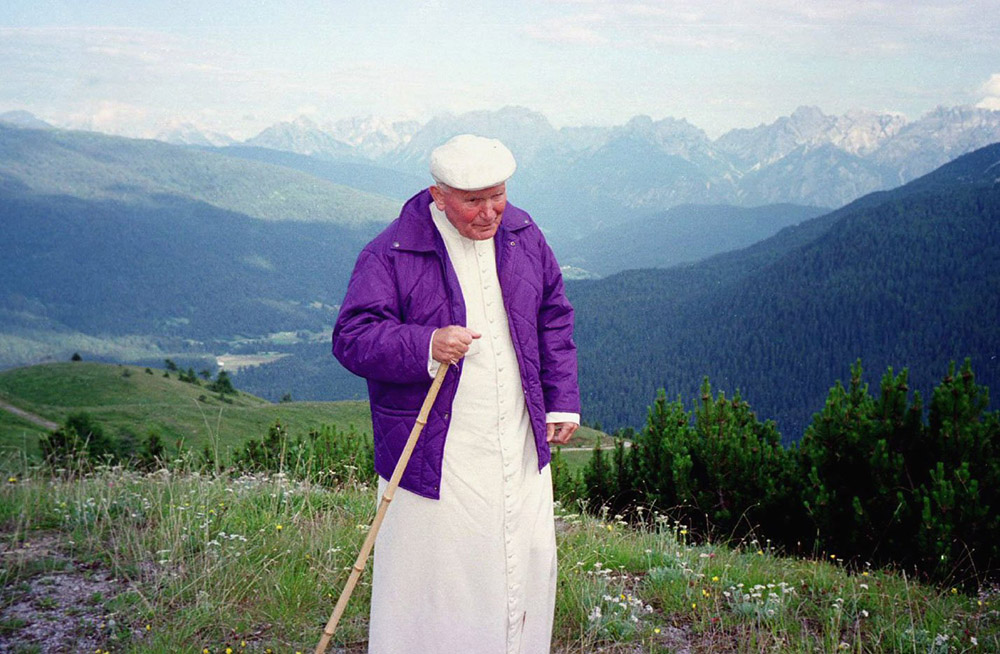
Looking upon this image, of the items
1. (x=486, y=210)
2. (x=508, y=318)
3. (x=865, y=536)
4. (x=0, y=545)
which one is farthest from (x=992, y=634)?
(x=0, y=545)

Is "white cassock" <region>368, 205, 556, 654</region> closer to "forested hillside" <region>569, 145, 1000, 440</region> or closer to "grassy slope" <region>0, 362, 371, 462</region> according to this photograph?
"grassy slope" <region>0, 362, 371, 462</region>

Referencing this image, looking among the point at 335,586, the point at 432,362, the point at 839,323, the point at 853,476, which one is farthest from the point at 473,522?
the point at 839,323

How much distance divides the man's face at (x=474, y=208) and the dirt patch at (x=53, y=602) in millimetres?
3118

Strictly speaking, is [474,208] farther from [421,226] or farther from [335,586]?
[335,586]

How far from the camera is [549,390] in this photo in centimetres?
421

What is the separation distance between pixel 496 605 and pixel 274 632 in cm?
190

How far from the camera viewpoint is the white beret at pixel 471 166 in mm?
3697

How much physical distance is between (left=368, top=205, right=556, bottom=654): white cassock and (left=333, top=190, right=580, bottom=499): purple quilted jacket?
8 cm

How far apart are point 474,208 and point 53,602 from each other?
3.74 meters

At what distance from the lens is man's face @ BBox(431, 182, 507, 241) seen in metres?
3.81

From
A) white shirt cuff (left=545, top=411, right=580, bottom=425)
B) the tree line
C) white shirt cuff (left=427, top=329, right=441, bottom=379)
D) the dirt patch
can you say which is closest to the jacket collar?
white shirt cuff (left=427, top=329, right=441, bottom=379)

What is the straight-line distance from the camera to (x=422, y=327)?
374 centimetres

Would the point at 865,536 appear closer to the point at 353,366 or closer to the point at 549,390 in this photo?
the point at 549,390

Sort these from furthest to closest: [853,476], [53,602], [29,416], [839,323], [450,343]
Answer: [839,323] → [29,416] → [853,476] → [53,602] → [450,343]
